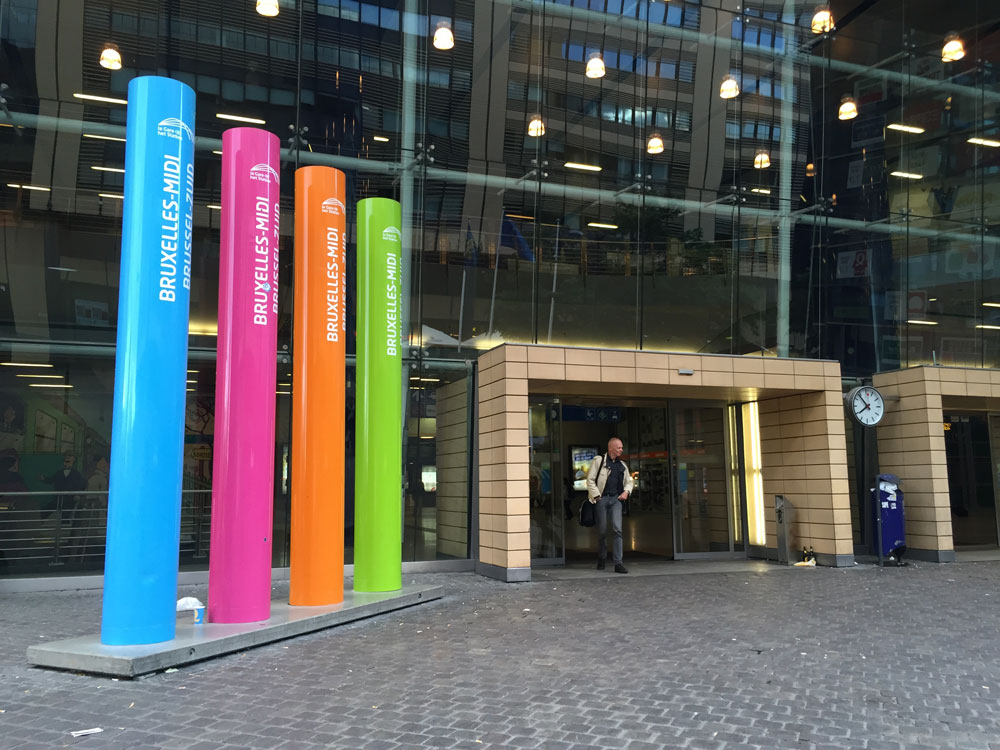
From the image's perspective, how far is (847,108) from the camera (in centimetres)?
1491

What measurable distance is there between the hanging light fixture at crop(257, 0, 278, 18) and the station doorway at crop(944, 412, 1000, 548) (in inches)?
565

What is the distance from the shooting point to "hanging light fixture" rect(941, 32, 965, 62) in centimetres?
1569

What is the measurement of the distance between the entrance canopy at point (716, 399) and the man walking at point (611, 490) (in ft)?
3.77

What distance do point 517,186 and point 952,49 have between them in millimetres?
10061

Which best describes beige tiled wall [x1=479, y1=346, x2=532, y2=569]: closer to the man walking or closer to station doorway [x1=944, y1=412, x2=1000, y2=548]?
the man walking

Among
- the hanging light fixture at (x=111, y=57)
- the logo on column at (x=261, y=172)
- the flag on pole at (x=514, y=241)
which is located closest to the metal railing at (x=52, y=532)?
the logo on column at (x=261, y=172)

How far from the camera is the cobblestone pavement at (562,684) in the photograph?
414 cm

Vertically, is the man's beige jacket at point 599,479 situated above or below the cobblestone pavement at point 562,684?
above

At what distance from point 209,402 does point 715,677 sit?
8004mm

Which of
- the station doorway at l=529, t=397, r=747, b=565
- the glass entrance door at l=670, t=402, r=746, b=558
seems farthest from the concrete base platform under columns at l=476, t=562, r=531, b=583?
the glass entrance door at l=670, t=402, r=746, b=558

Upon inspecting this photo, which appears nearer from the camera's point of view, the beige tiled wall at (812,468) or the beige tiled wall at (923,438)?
the beige tiled wall at (812,468)

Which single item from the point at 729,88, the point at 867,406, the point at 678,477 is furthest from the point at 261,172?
the point at 867,406

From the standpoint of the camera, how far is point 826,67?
14.8 meters

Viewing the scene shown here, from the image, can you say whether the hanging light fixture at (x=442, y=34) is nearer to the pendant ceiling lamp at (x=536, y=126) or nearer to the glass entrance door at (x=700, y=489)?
the pendant ceiling lamp at (x=536, y=126)
